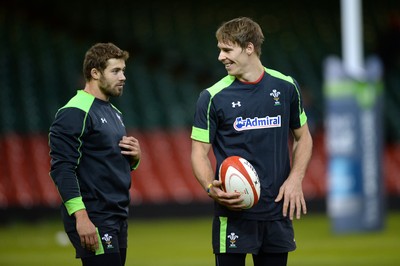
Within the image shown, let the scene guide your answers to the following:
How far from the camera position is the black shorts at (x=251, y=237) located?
218 inches

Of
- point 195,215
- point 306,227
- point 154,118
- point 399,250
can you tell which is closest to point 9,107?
point 154,118

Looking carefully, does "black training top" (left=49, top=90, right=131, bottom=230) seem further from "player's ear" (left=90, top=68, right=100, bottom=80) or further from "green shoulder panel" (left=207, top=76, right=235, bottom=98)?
"green shoulder panel" (left=207, top=76, right=235, bottom=98)

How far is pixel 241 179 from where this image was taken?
536 centimetres

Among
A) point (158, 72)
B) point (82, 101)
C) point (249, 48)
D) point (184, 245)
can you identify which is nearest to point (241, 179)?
point (249, 48)

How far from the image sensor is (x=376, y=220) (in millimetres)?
13875

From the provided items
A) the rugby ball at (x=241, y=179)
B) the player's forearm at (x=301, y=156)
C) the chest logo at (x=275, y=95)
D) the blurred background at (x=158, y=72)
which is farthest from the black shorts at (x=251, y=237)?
the blurred background at (x=158, y=72)

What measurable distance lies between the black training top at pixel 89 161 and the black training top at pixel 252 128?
0.53 meters

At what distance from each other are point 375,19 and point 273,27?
268 cm

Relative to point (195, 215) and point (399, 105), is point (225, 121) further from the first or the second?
point (399, 105)

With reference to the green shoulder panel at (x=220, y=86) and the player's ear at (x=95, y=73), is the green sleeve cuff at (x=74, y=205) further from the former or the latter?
the green shoulder panel at (x=220, y=86)

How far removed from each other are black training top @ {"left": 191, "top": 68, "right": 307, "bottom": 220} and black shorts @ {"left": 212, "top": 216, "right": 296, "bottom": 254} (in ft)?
0.16

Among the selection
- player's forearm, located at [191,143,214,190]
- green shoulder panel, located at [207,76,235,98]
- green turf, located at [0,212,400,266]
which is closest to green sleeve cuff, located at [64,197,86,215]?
player's forearm, located at [191,143,214,190]

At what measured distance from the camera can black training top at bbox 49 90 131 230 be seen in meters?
5.41

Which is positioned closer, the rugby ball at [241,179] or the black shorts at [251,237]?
the rugby ball at [241,179]
